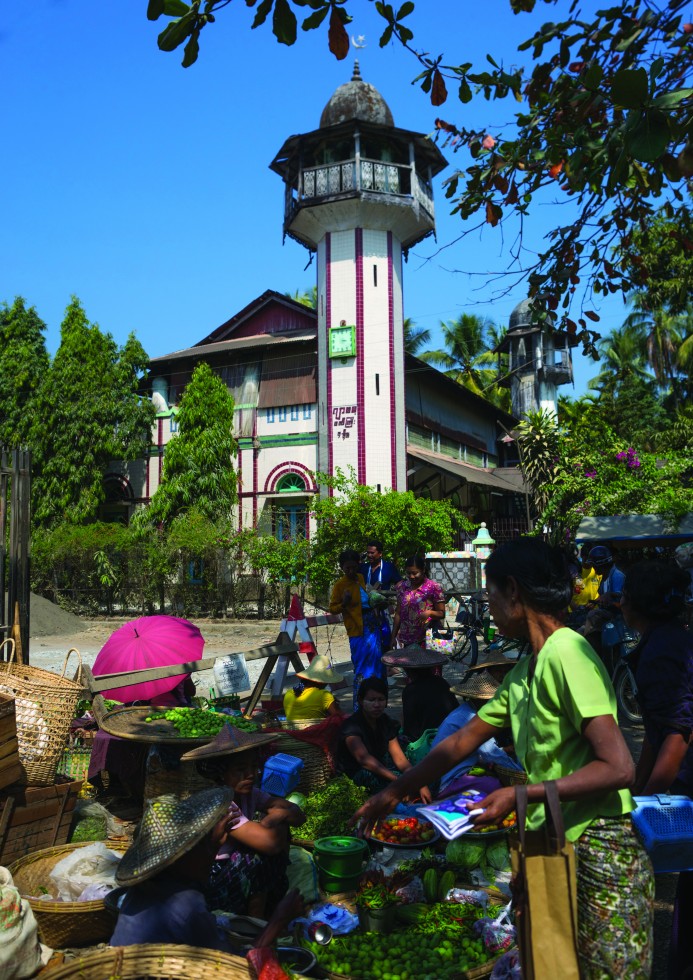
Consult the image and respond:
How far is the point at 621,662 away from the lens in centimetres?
862

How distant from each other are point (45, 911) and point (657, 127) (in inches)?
180

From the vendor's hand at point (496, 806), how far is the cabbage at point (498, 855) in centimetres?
256

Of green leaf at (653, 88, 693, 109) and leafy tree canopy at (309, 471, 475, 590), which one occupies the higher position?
green leaf at (653, 88, 693, 109)

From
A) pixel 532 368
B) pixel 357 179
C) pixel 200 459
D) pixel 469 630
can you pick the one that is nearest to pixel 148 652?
pixel 469 630

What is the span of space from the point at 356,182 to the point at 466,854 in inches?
953

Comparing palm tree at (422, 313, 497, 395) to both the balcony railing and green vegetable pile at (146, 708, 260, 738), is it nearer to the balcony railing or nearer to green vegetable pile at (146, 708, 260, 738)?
the balcony railing

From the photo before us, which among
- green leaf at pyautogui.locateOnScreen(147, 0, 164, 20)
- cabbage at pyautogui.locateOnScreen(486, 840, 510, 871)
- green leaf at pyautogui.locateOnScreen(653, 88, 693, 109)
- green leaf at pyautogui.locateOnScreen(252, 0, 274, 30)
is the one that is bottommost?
cabbage at pyautogui.locateOnScreen(486, 840, 510, 871)

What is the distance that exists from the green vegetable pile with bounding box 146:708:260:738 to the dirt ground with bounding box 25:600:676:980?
147 inches

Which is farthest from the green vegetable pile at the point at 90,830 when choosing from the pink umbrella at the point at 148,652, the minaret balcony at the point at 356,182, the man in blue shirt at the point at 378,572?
the minaret balcony at the point at 356,182

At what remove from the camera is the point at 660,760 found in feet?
9.78

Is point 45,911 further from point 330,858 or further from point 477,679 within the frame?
point 477,679

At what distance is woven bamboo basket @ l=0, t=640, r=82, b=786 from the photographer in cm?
478

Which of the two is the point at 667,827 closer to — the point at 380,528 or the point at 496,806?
the point at 496,806

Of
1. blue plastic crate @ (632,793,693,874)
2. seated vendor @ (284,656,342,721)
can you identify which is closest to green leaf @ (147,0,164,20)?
blue plastic crate @ (632,793,693,874)
